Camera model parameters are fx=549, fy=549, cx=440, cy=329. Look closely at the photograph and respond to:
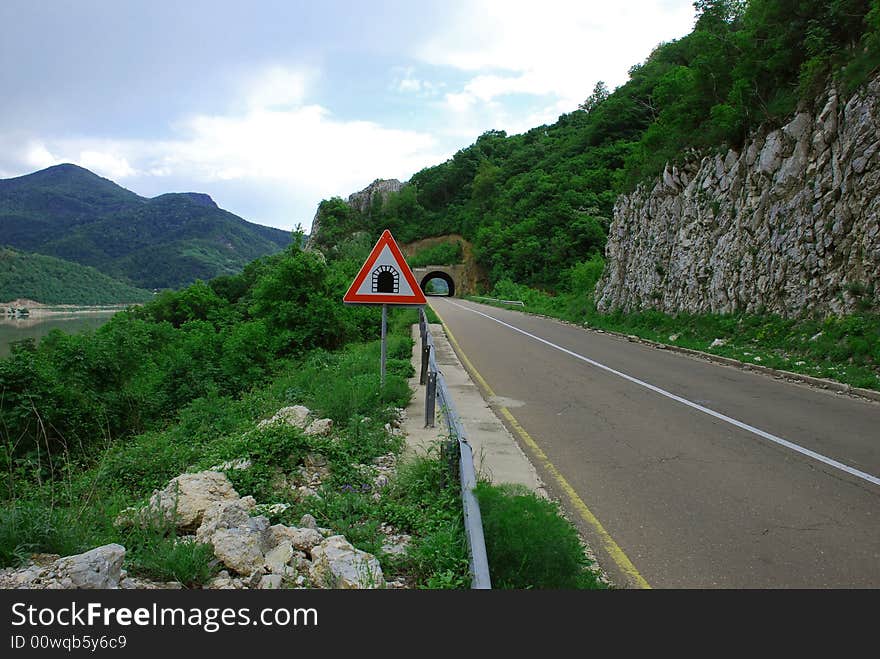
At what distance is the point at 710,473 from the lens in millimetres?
5930

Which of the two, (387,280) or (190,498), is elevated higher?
(387,280)

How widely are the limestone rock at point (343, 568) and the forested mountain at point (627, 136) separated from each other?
17.4 meters

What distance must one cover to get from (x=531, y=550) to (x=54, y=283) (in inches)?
4493

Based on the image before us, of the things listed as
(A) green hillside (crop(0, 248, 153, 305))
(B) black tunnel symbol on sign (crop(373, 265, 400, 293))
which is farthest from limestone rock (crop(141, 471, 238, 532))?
(A) green hillside (crop(0, 248, 153, 305))

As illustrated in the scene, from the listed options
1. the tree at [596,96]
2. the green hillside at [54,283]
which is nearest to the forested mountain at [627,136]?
the tree at [596,96]

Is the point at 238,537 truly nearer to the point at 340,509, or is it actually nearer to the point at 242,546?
the point at 242,546

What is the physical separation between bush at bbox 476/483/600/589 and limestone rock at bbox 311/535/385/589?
0.76 metres

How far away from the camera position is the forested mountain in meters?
16.8

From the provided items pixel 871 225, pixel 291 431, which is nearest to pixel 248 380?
pixel 291 431

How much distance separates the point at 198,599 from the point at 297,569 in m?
0.65

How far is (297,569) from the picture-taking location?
357 cm

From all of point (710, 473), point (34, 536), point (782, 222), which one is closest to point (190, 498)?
point (34, 536)

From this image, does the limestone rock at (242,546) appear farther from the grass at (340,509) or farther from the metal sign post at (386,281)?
the metal sign post at (386,281)

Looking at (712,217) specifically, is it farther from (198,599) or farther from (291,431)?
(198,599)
